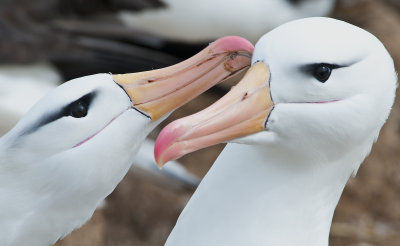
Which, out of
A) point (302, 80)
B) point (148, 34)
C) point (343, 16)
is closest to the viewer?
point (302, 80)

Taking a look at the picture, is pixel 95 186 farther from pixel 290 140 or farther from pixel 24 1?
pixel 24 1

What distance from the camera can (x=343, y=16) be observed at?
5152mm

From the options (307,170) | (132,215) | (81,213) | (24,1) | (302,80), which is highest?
(302,80)

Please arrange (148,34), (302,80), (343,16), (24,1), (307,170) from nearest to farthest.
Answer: (302,80) < (307,170) < (24,1) < (148,34) < (343,16)

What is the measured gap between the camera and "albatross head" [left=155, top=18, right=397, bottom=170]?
1.82 m

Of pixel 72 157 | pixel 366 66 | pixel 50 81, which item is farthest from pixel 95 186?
pixel 50 81

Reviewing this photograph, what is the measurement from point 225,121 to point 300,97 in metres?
0.15

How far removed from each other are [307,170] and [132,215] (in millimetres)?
2614

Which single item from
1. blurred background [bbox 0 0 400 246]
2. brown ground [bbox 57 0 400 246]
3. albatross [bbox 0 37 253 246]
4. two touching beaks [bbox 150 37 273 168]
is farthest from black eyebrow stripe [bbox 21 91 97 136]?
brown ground [bbox 57 0 400 246]

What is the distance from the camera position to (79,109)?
6.23 ft

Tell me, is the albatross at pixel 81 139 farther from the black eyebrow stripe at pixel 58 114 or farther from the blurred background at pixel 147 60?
the blurred background at pixel 147 60

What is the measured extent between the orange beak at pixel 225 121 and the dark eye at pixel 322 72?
0.10 meters

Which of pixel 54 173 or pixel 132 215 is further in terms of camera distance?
pixel 132 215

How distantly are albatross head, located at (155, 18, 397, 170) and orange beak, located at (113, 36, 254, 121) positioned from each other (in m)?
0.11
